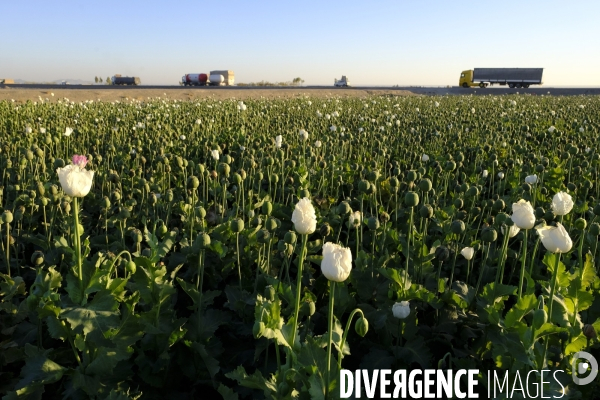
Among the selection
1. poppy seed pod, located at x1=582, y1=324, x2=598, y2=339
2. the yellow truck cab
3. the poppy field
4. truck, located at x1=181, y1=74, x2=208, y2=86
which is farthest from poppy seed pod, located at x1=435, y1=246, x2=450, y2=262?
truck, located at x1=181, y1=74, x2=208, y2=86

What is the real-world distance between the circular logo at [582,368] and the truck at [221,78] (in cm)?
5957

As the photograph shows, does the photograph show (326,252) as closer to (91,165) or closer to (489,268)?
(489,268)

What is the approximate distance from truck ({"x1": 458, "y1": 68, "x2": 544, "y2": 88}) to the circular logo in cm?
5337

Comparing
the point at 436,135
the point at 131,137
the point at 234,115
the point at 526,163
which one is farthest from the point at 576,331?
the point at 234,115

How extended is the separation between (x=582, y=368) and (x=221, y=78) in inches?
2367

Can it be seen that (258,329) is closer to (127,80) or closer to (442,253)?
(442,253)

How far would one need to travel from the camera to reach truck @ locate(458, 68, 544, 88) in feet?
164

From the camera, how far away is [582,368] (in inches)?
76.6

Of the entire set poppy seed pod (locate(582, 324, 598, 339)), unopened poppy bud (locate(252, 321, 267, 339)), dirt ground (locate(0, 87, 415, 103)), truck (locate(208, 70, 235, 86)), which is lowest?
poppy seed pod (locate(582, 324, 598, 339))

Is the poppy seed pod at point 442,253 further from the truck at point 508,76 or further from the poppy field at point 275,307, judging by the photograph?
the truck at point 508,76

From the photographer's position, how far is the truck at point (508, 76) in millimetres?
50100

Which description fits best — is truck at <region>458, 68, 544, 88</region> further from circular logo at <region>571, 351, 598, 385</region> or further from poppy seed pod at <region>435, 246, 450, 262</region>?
circular logo at <region>571, 351, 598, 385</region>

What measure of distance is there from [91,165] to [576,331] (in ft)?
16.1

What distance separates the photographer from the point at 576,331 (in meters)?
1.98
